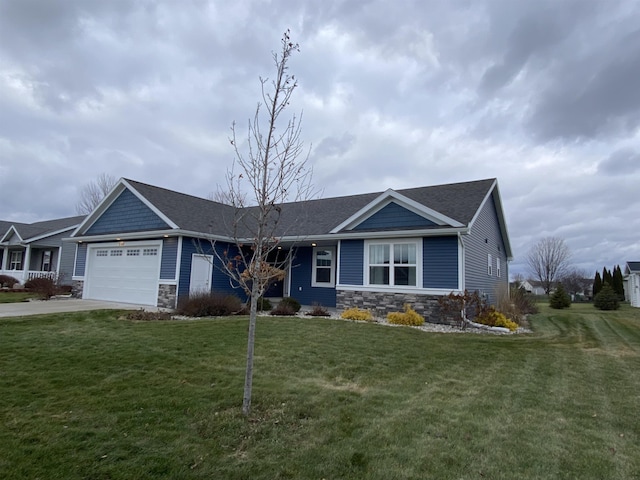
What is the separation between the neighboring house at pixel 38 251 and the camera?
999 inches

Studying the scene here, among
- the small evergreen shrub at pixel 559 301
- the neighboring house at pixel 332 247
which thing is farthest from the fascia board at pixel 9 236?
the small evergreen shrub at pixel 559 301

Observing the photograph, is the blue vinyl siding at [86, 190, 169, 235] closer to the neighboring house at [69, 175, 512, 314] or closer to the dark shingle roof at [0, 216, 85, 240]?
the neighboring house at [69, 175, 512, 314]

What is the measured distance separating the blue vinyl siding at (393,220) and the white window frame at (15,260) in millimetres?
29135

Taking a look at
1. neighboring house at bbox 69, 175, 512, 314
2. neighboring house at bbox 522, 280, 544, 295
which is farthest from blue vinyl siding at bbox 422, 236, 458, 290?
neighboring house at bbox 522, 280, 544, 295

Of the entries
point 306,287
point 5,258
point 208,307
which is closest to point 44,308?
point 208,307

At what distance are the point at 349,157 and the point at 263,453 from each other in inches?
681

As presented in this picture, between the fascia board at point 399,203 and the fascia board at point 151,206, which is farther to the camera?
the fascia board at point 151,206

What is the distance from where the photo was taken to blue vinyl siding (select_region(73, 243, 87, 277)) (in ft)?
59.9

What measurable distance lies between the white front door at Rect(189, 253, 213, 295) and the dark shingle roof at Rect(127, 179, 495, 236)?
3.96 ft

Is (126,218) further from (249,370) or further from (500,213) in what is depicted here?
(500,213)

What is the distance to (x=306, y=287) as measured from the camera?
16.9 m

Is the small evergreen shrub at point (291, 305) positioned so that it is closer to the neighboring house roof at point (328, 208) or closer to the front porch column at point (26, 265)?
the neighboring house roof at point (328, 208)

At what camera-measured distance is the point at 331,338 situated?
8.38 metres

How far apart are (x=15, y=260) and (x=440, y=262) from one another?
108 ft
